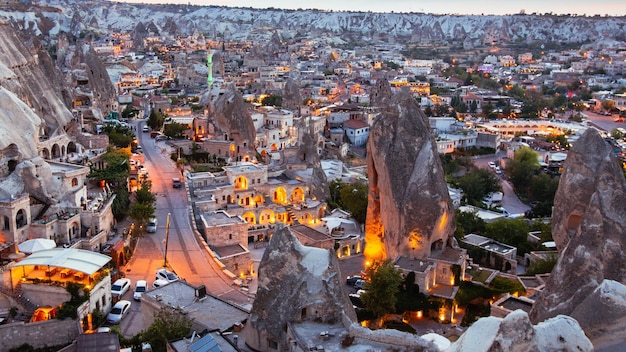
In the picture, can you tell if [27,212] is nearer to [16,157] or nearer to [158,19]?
[16,157]

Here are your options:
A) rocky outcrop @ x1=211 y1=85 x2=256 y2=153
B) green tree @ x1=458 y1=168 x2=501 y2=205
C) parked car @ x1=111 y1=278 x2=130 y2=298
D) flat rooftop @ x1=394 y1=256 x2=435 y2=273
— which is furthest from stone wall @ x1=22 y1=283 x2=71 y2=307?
green tree @ x1=458 y1=168 x2=501 y2=205

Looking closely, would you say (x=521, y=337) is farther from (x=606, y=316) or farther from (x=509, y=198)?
(x=509, y=198)

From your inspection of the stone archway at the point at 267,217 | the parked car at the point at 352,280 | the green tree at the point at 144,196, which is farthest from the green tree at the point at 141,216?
the parked car at the point at 352,280

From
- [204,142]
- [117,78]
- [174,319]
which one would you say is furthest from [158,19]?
[174,319]

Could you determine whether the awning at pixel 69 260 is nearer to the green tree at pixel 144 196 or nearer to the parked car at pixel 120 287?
the parked car at pixel 120 287

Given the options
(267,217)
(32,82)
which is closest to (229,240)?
(267,217)
